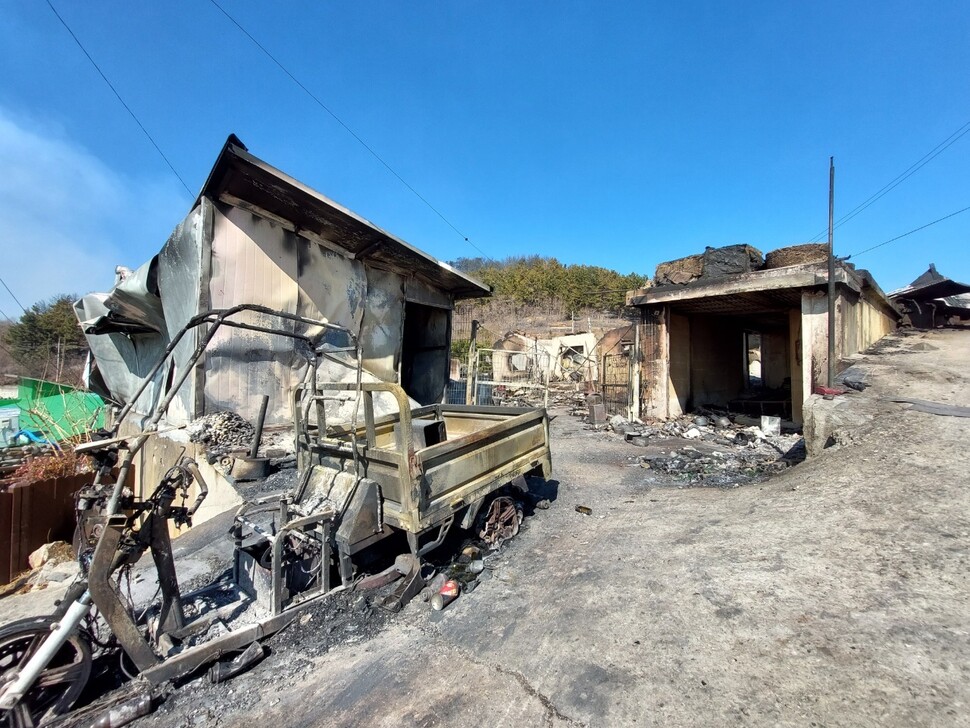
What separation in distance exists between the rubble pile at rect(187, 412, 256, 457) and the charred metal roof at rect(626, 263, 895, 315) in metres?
9.04

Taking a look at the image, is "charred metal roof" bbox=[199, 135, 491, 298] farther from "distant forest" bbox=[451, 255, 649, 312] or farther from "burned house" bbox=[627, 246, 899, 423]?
Answer: "distant forest" bbox=[451, 255, 649, 312]

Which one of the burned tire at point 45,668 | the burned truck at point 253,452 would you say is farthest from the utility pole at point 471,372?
the burned tire at point 45,668

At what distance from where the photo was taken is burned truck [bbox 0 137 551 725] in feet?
8.32

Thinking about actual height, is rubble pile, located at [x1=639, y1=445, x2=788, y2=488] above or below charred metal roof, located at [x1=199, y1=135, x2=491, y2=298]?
below

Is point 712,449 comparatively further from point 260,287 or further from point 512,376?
point 512,376

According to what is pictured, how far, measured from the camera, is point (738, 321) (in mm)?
13844

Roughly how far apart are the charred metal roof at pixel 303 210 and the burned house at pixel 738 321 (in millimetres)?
5443

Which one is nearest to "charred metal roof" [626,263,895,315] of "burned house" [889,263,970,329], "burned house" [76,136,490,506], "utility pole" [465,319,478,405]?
"utility pole" [465,319,478,405]

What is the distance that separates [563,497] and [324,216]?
6.12 metres

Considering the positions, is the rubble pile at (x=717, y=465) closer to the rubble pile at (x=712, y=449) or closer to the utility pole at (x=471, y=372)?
the rubble pile at (x=712, y=449)

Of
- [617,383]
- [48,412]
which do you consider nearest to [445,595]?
[48,412]

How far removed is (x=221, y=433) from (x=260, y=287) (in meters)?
2.47

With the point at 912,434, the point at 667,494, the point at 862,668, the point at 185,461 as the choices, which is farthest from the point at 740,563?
the point at 185,461

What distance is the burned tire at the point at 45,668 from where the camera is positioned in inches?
94.0
